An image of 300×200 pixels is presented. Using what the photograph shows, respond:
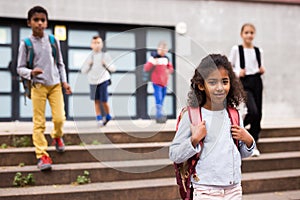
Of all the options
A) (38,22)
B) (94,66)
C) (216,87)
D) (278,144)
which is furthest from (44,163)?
(278,144)

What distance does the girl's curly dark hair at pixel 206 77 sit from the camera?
2.35 meters

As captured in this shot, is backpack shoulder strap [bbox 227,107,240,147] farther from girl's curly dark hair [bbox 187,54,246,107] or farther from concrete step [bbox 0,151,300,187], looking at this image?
concrete step [bbox 0,151,300,187]

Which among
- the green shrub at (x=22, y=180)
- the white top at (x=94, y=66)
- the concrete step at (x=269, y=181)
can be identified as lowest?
the concrete step at (x=269, y=181)

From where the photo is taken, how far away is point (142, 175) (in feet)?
16.1

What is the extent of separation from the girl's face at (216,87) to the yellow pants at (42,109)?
2.62m

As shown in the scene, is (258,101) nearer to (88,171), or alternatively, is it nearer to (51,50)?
(88,171)

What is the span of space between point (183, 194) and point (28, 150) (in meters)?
3.06

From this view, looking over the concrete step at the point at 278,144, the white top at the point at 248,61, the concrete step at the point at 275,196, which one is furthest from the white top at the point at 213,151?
the concrete step at the point at 278,144

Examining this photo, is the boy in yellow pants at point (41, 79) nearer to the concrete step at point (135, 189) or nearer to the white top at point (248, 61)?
the concrete step at point (135, 189)

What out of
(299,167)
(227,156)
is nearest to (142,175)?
(299,167)

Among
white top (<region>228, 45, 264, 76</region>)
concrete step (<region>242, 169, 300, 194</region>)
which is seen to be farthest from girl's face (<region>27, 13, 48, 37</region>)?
concrete step (<region>242, 169, 300, 194</region>)

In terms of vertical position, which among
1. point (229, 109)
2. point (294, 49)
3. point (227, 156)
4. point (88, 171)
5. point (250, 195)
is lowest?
point (250, 195)

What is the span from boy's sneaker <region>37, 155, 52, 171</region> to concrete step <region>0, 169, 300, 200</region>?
0.22m

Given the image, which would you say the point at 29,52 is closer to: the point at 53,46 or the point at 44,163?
the point at 53,46
